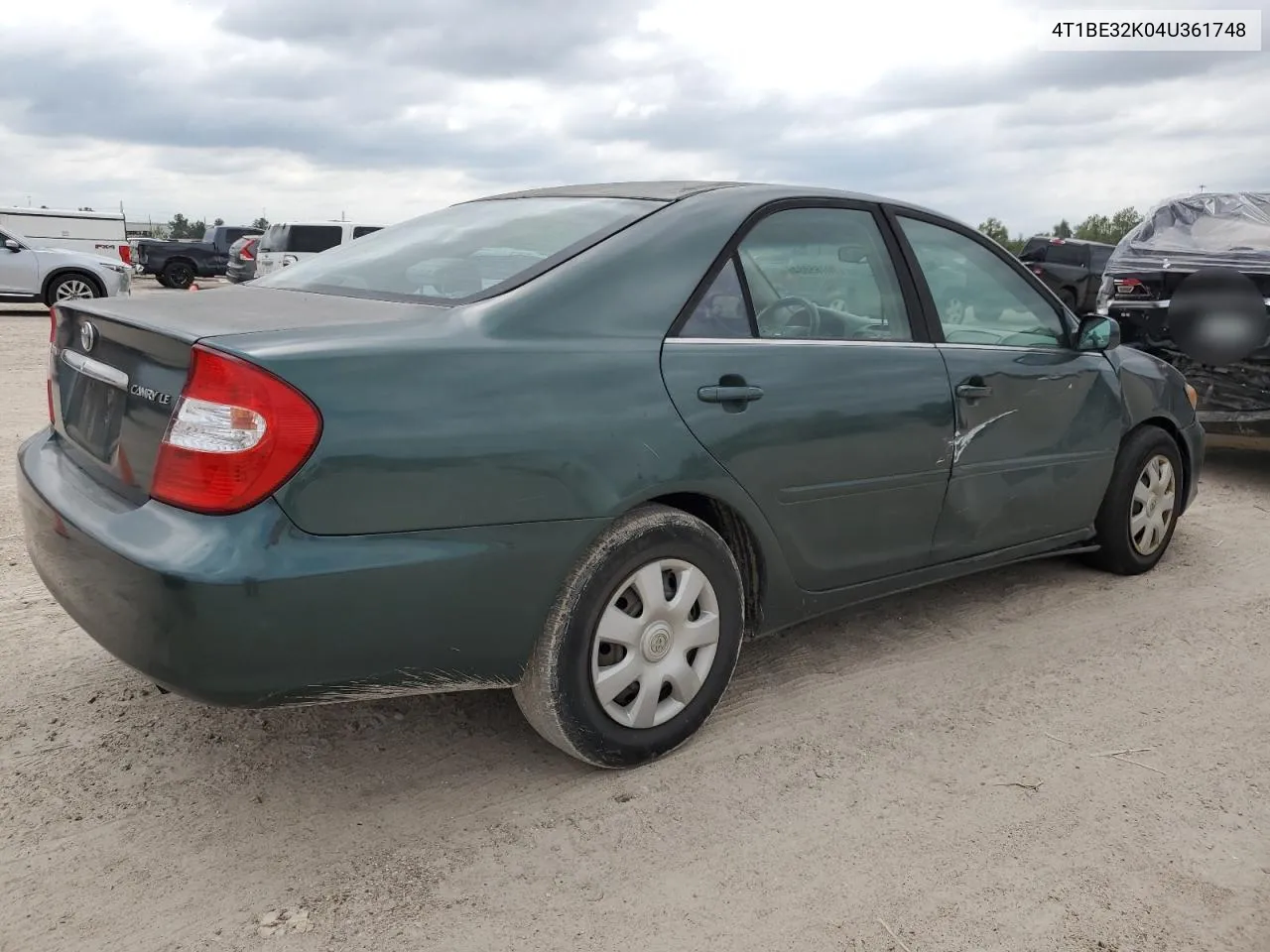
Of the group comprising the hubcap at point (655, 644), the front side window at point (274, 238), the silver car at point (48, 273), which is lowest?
the hubcap at point (655, 644)

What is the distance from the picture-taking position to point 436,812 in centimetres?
265

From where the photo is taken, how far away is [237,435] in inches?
86.7

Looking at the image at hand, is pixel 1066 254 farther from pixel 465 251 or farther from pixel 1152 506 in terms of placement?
pixel 465 251

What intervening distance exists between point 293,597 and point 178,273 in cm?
3055

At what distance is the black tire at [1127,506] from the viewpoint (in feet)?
14.3

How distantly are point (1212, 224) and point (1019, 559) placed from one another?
397 cm

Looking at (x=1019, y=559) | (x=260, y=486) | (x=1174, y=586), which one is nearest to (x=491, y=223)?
(x=260, y=486)

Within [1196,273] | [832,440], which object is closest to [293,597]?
[832,440]

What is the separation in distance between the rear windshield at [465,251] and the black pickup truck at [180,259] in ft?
91.6

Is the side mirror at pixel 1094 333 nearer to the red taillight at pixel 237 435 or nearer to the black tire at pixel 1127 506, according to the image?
the black tire at pixel 1127 506

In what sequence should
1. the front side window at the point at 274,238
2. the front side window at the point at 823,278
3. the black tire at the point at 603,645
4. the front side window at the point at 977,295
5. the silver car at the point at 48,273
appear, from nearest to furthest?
the black tire at the point at 603,645 < the front side window at the point at 823,278 < the front side window at the point at 977,295 < the silver car at the point at 48,273 < the front side window at the point at 274,238

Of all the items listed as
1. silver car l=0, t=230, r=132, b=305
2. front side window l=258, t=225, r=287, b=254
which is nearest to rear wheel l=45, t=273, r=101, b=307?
silver car l=0, t=230, r=132, b=305

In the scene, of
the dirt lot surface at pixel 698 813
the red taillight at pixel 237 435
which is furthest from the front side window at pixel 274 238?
the red taillight at pixel 237 435

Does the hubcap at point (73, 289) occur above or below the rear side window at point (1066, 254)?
below
